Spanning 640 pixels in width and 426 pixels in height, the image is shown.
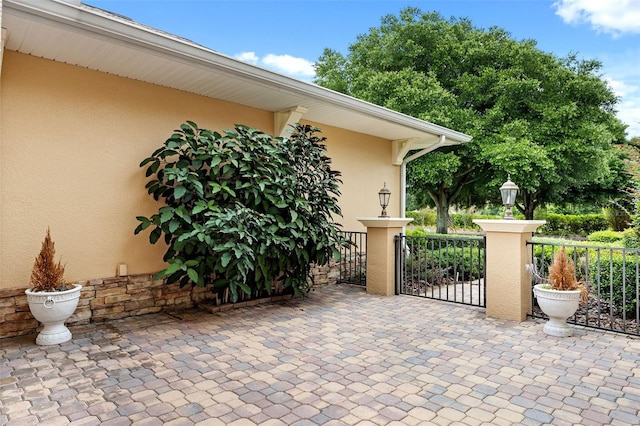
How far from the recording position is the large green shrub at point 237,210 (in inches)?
163

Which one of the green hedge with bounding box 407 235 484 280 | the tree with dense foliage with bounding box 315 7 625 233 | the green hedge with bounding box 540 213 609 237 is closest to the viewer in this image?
the green hedge with bounding box 407 235 484 280

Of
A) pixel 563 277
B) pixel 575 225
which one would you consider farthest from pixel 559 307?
pixel 575 225

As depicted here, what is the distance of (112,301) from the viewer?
4258 millimetres

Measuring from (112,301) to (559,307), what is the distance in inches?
181

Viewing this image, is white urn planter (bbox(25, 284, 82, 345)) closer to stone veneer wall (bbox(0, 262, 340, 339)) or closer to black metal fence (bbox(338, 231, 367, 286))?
stone veneer wall (bbox(0, 262, 340, 339))

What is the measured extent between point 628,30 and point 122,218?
42.6 ft

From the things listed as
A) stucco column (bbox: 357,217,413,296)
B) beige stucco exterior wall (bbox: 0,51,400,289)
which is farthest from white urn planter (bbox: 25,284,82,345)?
Answer: stucco column (bbox: 357,217,413,296)

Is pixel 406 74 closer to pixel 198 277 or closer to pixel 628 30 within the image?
pixel 628 30

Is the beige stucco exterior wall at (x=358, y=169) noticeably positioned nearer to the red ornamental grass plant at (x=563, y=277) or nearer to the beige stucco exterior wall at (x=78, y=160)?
the beige stucco exterior wall at (x=78, y=160)

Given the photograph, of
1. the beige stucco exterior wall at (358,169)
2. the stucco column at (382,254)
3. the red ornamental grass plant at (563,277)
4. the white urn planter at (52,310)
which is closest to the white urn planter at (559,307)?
the red ornamental grass plant at (563,277)

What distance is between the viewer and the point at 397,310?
4.80 meters

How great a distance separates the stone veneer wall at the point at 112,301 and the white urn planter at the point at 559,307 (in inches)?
129

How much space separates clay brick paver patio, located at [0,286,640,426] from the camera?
2.30 m

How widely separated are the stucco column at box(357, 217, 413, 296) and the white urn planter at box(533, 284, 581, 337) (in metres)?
2.11
